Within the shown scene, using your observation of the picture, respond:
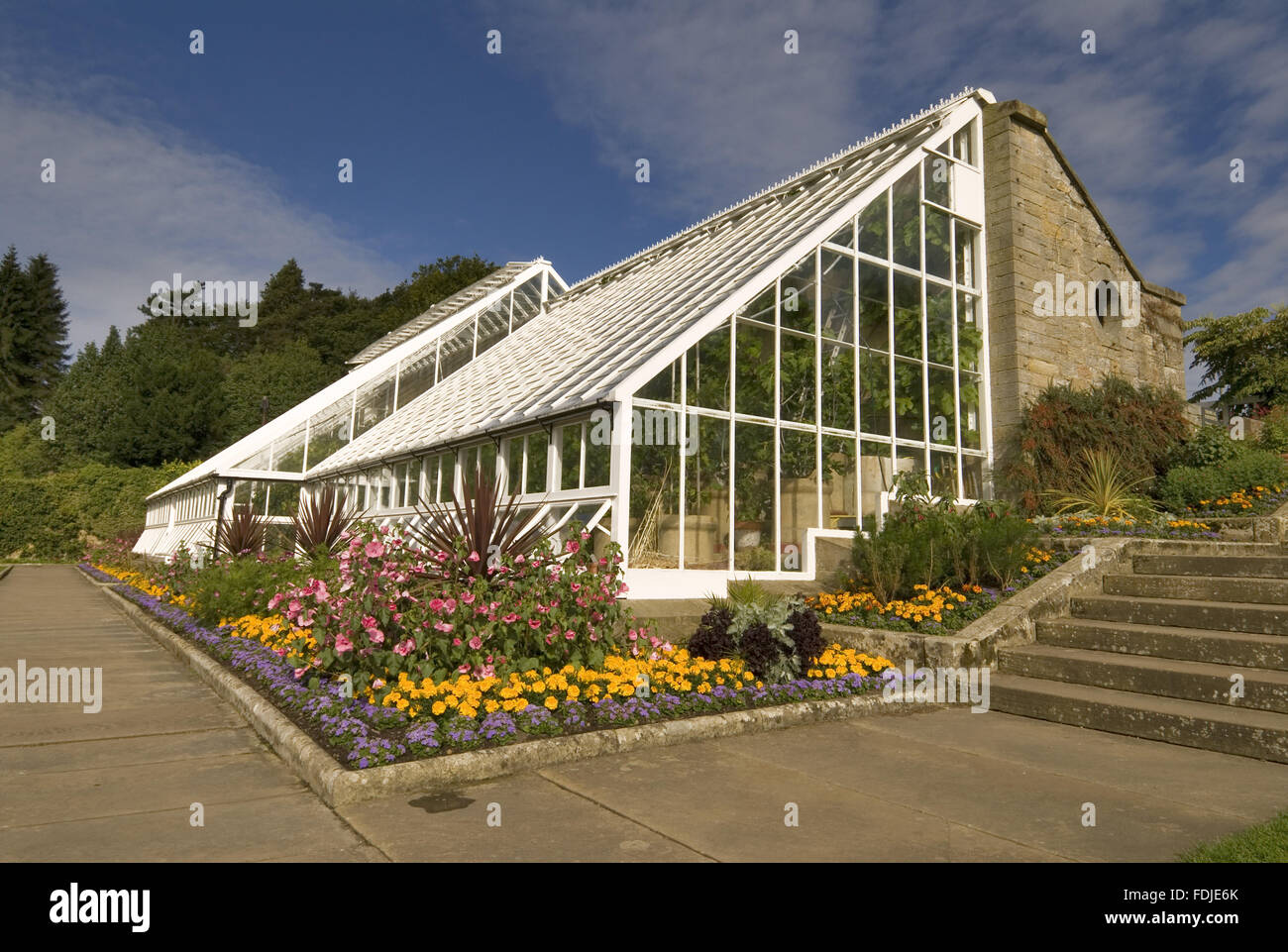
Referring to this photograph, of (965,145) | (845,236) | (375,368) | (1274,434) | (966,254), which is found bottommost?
(1274,434)

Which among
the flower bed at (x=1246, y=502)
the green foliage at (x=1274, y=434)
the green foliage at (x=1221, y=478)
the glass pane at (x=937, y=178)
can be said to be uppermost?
the glass pane at (x=937, y=178)

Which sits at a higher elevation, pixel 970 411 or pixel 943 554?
pixel 970 411

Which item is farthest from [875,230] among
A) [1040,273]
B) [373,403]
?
[373,403]

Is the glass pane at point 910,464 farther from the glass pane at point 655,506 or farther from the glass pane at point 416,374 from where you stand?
the glass pane at point 416,374

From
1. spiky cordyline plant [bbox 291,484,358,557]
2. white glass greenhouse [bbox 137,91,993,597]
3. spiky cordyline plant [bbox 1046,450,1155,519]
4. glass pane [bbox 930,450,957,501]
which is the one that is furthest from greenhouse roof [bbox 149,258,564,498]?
spiky cordyline plant [bbox 1046,450,1155,519]

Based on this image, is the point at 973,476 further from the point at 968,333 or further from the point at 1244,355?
the point at 1244,355

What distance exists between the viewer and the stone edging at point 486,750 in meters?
3.81

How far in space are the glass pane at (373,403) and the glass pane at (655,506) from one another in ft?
40.8

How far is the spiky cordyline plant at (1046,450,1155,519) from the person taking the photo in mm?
10578

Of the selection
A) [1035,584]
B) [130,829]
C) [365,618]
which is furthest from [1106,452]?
[130,829]

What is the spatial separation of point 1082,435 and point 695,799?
33.5 feet

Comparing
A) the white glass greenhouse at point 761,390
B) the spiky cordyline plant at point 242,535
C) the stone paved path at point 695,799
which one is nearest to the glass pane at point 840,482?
the white glass greenhouse at point 761,390

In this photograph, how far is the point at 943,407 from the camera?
36.1ft

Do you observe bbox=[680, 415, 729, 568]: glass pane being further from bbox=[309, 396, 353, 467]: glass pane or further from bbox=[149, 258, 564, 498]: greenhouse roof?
bbox=[309, 396, 353, 467]: glass pane
